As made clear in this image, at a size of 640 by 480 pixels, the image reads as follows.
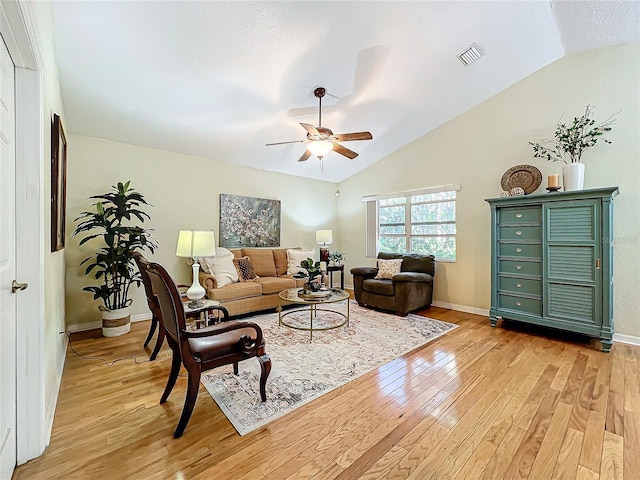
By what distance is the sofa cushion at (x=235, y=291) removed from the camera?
376cm

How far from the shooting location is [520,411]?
1.96 m

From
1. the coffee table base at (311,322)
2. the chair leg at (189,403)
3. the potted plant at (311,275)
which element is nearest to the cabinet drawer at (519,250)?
the coffee table base at (311,322)

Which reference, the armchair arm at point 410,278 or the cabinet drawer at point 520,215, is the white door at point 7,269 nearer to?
the armchair arm at point 410,278

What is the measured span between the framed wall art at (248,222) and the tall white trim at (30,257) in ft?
10.4

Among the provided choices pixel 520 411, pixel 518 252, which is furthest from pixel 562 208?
pixel 520 411

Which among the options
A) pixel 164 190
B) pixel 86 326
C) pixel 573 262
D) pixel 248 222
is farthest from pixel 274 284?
pixel 573 262

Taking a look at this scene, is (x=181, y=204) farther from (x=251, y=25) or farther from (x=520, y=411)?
(x=520, y=411)

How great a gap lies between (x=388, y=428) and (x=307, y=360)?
1.08 metres

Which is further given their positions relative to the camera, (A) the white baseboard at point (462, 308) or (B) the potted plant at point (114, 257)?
(A) the white baseboard at point (462, 308)

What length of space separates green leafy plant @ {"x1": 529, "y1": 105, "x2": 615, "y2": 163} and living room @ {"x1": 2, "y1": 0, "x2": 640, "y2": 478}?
0.30ft

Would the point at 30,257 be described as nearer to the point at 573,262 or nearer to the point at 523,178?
the point at 573,262

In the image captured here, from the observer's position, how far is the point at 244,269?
439 cm

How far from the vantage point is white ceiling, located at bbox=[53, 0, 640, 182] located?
2365 millimetres

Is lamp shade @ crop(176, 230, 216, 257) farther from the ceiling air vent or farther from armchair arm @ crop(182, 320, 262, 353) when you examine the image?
the ceiling air vent
